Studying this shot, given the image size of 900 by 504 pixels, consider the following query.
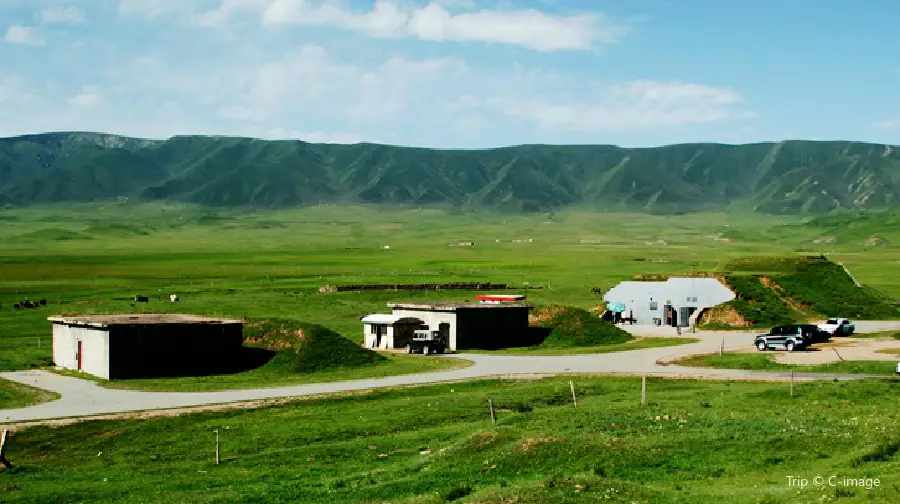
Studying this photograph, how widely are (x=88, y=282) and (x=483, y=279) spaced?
4731 centimetres

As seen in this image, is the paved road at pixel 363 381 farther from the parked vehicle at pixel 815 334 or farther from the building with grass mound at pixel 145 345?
the parked vehicle at pixel 815 334

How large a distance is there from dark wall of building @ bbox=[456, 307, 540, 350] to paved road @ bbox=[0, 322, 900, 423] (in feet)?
16.2

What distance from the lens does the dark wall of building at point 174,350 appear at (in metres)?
57.1

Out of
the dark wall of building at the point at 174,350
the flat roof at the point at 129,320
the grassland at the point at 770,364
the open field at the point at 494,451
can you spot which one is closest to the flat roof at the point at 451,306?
the flat roof at the point at 129,320

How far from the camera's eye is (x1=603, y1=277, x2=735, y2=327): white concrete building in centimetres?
8956

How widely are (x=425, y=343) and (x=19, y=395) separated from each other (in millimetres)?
26778

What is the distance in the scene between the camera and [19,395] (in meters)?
48.1

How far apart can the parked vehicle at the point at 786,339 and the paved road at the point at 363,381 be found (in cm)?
232

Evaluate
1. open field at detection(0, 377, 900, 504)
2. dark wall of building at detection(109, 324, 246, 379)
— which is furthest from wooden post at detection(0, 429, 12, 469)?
dark wall of building at detection(109, 324, 246, 379)

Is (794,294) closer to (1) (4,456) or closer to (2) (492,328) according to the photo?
(2) (492,328)

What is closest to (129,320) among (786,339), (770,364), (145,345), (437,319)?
(145,345)

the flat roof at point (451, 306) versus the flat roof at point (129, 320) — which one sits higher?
the flat roof at point (129, 320)

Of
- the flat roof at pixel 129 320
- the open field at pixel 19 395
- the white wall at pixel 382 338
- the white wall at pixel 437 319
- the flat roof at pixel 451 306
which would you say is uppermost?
the flat roof at pixel 129 320

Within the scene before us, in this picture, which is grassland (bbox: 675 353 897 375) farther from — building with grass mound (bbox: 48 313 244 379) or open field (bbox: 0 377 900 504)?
building with grass mound (bbox: 48 313 244 379)
